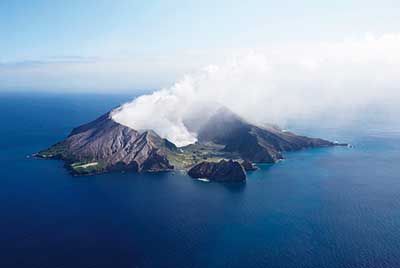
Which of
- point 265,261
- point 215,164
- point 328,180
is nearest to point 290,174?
point 328,180

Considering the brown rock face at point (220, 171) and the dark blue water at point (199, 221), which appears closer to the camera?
the dark blue water at point (199, 221)

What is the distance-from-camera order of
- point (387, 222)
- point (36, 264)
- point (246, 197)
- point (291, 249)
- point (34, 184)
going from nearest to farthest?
point (36, 264)
point (291, 249)
point (387, 222)
point (246, 197)
point (34, 184)

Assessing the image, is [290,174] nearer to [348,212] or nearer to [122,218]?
[348,212]

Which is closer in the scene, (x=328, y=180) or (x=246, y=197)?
(x=246, y=197)

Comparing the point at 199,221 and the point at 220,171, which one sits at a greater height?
the point at 220,171

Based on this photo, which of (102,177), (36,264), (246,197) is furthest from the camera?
(102,177)
